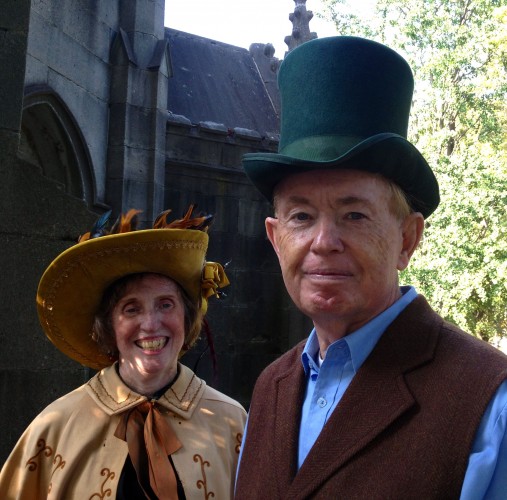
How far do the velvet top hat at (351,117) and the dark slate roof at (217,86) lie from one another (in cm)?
902

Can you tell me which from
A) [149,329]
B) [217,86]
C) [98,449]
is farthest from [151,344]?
[217,86]

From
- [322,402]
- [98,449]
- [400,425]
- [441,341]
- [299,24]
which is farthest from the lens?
[299,24]

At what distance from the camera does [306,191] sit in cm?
180

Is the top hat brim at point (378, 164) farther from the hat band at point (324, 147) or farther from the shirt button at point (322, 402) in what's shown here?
the shirt button at point (322, 402)

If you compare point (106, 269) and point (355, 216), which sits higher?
point (106, 269)

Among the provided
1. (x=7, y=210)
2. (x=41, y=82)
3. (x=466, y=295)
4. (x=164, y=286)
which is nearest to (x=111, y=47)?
(x=41, y=82)

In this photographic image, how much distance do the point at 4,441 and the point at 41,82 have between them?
15.7 feet

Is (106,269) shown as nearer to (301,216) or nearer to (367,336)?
(301,216)

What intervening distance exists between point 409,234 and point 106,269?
1644 millimetres

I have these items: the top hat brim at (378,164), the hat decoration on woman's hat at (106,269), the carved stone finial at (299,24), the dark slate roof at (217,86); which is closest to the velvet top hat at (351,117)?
the top hat brim at (378,164)

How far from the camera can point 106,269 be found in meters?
3.14

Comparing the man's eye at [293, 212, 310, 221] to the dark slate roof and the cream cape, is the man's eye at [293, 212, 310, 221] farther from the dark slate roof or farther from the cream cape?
the dark slate roof

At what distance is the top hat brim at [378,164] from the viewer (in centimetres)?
169

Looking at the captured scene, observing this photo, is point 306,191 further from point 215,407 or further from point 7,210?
point 7,210
